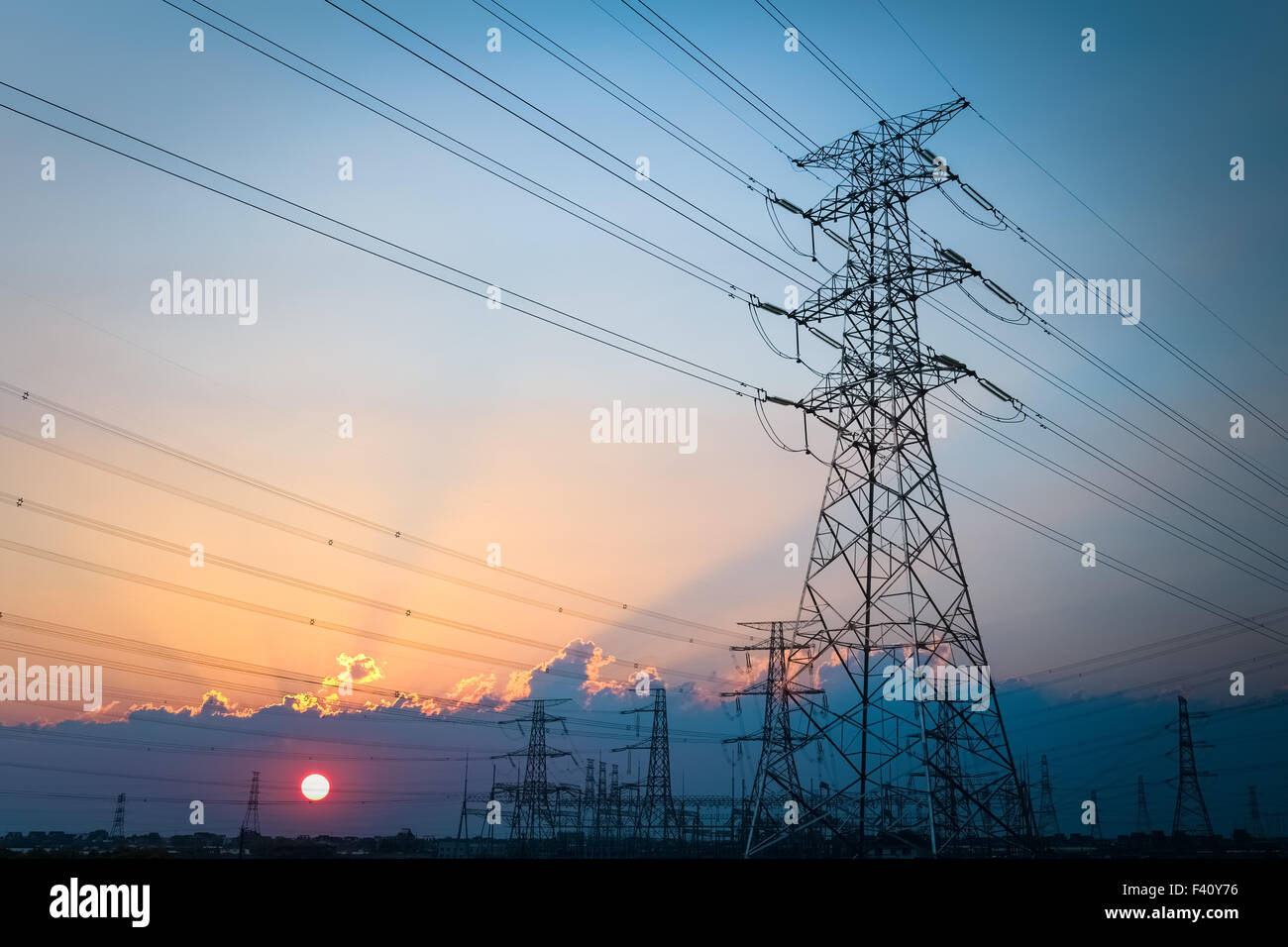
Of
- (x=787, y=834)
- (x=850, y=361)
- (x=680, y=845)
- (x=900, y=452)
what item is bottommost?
(x=680, y=845)
